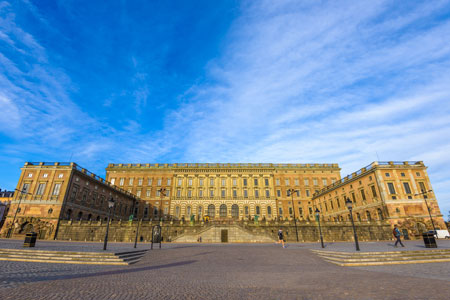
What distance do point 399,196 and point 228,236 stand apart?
26.0 meters

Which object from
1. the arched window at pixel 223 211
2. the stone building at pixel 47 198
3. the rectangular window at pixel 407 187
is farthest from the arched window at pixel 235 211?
the rectangular window at pixel 407 187

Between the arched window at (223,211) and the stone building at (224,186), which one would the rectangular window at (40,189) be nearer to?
the stone building at (224,186)

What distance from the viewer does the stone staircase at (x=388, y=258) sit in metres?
11.3

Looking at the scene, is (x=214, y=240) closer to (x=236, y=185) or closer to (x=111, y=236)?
(x=111, y=236)

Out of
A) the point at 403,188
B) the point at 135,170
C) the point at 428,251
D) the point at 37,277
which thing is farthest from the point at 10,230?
the point at 403,188

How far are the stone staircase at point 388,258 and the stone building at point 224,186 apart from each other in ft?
117

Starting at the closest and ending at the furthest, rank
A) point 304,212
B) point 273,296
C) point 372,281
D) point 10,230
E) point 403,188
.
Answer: point 273,296, point 372,281, point 10,230, point 403,188, point 304,212

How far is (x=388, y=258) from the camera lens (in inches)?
457

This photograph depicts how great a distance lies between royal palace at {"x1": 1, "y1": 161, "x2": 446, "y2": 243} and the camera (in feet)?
96.3

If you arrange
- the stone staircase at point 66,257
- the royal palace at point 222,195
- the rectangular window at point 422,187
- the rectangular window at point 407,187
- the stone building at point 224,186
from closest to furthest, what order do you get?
the stone staircase at point 66,257
the royal palace at point 222,195
the rectangular window at point 407,187
the rectangular window at point 422,187
the stone building at point 224,186

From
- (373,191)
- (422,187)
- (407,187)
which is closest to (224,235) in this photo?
(373,191)

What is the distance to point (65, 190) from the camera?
1178 inches

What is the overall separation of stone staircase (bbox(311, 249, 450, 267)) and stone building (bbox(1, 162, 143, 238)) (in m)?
35.1

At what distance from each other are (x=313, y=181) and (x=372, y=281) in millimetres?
48077
